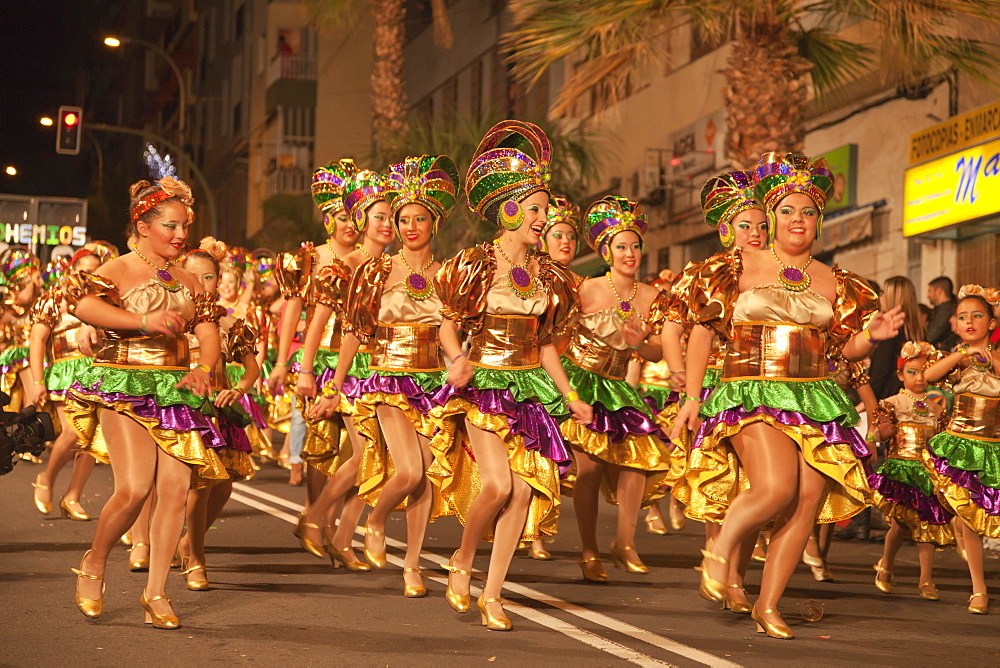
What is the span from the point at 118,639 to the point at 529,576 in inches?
122

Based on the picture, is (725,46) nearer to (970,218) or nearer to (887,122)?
(887,122)

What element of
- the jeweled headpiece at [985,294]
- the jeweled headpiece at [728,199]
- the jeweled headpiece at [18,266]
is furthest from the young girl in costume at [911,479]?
the jeweled headpiece at [18,266]

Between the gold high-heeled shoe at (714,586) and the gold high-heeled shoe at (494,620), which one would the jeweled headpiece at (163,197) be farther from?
the gold high-heeled shoe at (714,586)

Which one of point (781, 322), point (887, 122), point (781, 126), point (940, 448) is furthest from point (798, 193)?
point (887, 122)

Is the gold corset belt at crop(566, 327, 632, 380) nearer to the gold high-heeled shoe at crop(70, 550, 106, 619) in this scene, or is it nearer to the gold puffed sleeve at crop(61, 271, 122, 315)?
the gold puffed sleeve at crop(61, 271, 122, 315)

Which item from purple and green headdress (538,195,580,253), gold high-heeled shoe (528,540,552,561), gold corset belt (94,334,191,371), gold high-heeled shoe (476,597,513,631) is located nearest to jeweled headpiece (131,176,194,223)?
gold corset belt (94,334,191,371)

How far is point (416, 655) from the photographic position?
21.4ft

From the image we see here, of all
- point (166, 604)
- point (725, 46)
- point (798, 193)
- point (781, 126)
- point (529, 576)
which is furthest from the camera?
point (725, 46)

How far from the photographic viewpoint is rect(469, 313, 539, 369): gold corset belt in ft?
24.7

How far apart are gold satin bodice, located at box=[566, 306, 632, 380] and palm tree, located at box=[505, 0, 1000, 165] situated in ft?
18.0

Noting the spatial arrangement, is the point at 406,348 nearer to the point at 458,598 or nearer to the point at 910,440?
the point at 458,598

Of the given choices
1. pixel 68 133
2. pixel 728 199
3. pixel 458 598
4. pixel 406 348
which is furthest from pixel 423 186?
pixel 68 133

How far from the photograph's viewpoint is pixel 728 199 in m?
8.79

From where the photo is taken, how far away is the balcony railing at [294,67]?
47594 millimetres
